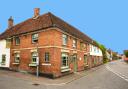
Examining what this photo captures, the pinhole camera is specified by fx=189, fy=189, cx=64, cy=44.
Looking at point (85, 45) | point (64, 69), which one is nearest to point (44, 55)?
point (64, 69)

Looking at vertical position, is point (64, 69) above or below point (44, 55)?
below

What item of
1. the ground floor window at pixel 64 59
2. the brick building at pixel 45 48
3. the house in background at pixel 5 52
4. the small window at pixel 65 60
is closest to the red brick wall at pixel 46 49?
the brick building at pixel 45 48

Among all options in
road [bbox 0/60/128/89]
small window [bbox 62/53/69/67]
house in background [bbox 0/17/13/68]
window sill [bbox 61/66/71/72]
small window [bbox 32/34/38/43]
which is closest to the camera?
road [bbox 0/60/128/89]

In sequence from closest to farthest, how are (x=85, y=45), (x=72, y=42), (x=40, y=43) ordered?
(x=40, y=43)
(x=72, y=42)
(x=85, y=45)

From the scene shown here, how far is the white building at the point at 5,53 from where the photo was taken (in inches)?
1168

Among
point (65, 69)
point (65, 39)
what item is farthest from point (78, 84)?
point (65, 39)

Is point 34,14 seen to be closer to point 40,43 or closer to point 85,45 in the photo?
point 40,43

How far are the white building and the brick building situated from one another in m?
0.95

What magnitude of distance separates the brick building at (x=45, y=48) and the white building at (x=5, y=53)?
95cm

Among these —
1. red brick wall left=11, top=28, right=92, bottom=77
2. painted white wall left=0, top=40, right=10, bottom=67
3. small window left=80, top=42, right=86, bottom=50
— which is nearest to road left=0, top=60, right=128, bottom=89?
red brick wall left=11, top=28, right=92, bottom=77

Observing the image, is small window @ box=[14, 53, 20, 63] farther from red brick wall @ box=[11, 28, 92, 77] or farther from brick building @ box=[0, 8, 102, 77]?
red brick wall @ box=[11, 28, 92, 77]

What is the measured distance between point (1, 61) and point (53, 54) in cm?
1281

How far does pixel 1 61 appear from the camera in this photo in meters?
31.0

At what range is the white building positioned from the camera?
29672 mm
